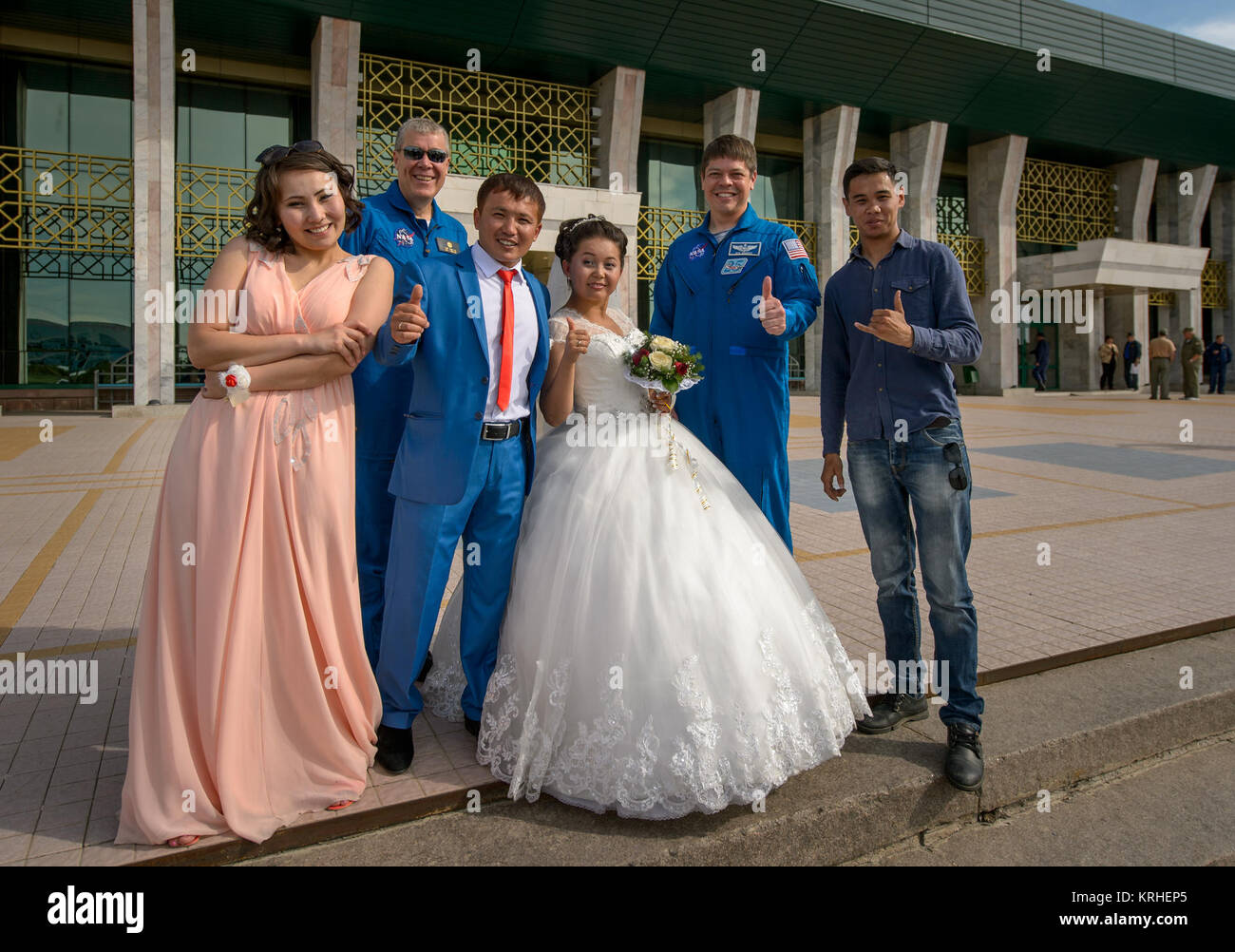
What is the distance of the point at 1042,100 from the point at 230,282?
27.4 m

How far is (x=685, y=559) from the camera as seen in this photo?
104 inches

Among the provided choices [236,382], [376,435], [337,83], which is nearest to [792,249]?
[376,435]

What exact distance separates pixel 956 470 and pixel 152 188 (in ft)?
56.7

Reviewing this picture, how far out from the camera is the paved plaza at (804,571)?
259 centimetres

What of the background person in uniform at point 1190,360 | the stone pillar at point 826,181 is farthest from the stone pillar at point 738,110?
the background person in uniform at point 1190,360

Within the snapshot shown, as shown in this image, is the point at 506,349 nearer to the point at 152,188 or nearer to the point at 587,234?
the point at 587,234

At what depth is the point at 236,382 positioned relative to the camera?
2410 mm

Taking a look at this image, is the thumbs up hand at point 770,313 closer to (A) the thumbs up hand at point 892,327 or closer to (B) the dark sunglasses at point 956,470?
(A) the thumbs up hand at point 892,327

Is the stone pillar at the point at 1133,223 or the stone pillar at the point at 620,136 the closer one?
the stone pillar at the point at 620,136

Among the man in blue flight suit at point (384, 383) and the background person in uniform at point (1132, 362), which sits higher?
the background person in uniform at point (1132, 362)

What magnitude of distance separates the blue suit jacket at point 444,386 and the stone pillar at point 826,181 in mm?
20522
